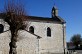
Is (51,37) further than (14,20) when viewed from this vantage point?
Yes

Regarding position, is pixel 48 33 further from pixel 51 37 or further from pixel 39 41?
pixel 39 41

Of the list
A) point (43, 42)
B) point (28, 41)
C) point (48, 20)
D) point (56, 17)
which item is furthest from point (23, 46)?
point (56, 17)

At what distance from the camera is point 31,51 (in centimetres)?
3531

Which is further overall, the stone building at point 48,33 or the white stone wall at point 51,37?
the white stone wall at point 51,37

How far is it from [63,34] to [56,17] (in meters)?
5.31

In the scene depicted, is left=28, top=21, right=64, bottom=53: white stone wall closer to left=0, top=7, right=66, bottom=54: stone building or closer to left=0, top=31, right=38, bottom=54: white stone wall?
left=0, top=7, right=66, bottom=54: stone building

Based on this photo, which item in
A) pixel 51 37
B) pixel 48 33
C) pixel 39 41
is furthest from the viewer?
pixel 48 33

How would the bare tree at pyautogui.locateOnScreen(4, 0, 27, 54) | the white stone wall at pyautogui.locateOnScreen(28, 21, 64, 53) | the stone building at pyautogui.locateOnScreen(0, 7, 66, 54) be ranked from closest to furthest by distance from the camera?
the bare tree at pyautogui.locateOnScreen(4, 0, 27, 54) → the stone building at pyautogui.locateOnScreen(0, 7, 66, 54) → the white stone wall at pyautogui.locateOnScreen(28, 21, 64, 53)

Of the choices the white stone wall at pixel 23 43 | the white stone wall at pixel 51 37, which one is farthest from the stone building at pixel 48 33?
the white stone wall at pixel 23 43

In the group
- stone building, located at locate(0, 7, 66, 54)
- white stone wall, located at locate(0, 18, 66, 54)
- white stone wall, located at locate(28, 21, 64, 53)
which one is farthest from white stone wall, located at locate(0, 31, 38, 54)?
white stone wall, located at locate(28, 21, 64, 53)

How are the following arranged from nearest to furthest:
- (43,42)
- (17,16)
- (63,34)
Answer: (17,16) < (43,42) < (63,34)

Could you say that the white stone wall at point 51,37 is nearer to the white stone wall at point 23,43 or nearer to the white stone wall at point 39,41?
the white stone wall at point 39,41

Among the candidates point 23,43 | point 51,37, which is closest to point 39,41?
point 51,37

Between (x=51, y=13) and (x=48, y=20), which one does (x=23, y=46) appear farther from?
(x=51, y=13)
